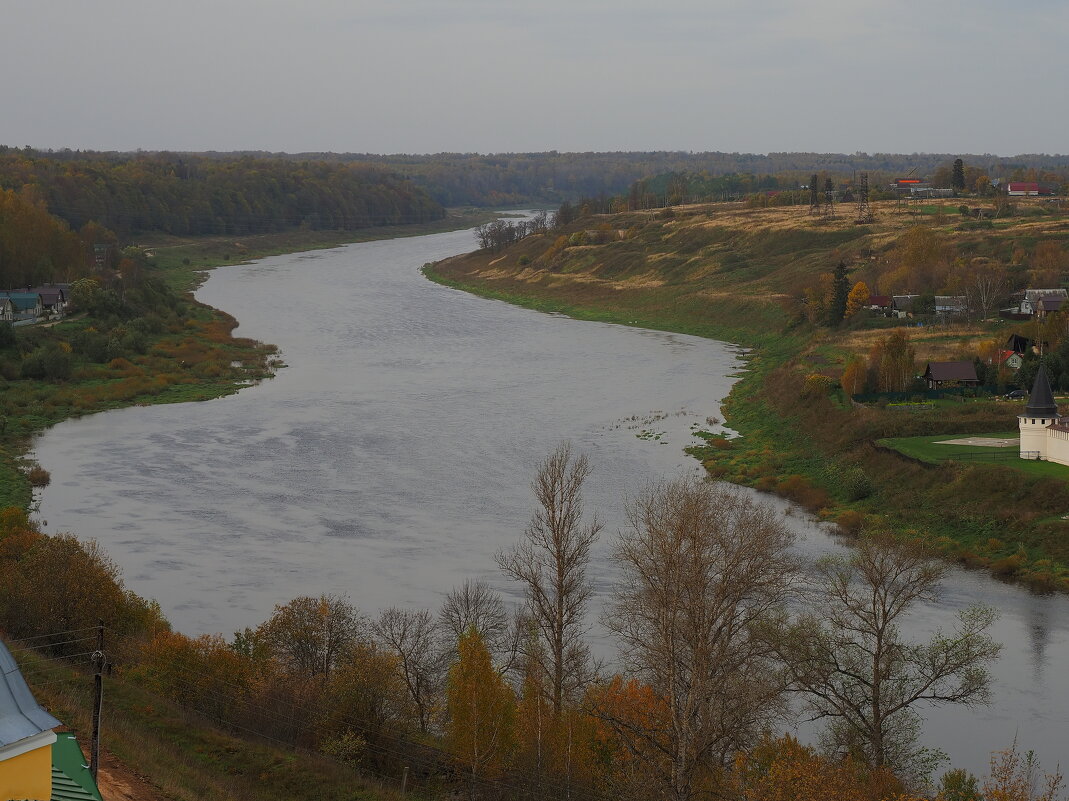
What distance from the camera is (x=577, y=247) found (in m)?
72.4

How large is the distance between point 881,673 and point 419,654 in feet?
18.7

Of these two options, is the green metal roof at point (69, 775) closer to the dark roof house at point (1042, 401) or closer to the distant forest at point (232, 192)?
the dark roof house at point (1042, 401)

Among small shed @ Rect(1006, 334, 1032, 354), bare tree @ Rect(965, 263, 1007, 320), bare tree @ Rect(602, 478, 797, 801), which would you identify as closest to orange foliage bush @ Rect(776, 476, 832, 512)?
small shed @ Rect(1006, 334, 1032, 354)

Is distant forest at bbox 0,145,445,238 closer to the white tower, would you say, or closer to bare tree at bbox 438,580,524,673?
bare tree at bbox 438,580,524,673

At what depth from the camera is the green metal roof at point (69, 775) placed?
7387mm

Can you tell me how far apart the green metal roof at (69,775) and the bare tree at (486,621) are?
285 inches

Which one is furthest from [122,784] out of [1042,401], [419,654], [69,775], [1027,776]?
[1042,401]

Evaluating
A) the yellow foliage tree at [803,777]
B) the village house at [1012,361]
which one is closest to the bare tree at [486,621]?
the yellow foliage tree at [803,777]

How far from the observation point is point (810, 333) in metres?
43.2

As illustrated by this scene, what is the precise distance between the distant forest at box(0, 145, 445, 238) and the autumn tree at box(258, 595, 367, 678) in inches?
2478

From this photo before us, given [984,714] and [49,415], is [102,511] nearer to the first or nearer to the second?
[49,415]

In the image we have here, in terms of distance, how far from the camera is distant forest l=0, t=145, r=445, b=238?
7925cm

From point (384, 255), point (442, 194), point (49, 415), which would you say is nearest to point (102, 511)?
point (49, 415)

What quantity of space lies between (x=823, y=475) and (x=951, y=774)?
1415cm
